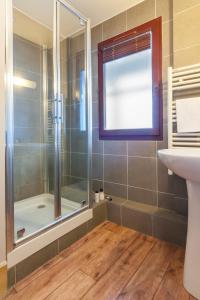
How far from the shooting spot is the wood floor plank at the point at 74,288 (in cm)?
95

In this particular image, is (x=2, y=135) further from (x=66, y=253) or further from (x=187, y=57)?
(x=187, y=57)

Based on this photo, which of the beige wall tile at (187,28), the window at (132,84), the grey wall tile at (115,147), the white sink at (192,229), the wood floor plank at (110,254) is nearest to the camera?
the white sink at (192,229)

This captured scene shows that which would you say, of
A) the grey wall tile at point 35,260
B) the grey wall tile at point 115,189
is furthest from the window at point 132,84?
the grey wall tile at point 35,260

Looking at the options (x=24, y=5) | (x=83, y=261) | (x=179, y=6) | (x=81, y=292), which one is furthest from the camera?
(x=24, y=5)

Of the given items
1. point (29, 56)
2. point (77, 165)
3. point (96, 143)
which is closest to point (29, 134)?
point (77, 165)

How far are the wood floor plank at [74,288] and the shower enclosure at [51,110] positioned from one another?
18.6 inches

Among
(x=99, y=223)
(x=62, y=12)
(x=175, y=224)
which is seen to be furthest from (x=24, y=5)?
(x=175, y=224)

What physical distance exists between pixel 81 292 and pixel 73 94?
67.7 inches

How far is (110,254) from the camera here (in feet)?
4.24

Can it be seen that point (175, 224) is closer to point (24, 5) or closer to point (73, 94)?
point (73, 94)

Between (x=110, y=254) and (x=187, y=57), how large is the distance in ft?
5.23

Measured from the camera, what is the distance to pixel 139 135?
1.70 m

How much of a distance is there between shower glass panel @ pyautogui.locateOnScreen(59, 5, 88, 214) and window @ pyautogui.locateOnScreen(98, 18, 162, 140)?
224mm

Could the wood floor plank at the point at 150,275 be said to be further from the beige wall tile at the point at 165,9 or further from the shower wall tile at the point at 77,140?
the beige wall tile at the point at 165,9
